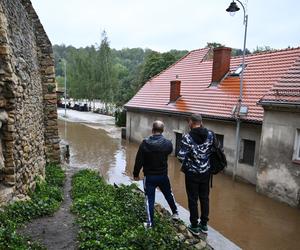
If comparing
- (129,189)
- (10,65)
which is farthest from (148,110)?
(10,65)

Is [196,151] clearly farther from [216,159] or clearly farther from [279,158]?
[279,158]

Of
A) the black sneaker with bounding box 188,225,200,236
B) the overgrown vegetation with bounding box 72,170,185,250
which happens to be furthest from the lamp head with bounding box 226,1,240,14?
the black sneaker with bounding box 188,225,200,236

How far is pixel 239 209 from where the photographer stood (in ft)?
33.8

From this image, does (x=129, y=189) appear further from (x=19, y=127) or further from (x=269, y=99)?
(x=269, y=99)

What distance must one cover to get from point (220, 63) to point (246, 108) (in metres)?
5.37

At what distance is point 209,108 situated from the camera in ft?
52.9

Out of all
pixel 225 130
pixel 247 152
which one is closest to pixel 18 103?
pixel 247 152

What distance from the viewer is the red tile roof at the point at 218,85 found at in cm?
1451

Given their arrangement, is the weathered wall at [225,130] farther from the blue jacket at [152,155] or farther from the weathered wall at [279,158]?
the blue jacket at [152,155]

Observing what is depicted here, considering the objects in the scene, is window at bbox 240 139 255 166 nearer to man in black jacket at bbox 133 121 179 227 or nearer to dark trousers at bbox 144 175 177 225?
dark trousers at bbox 144 175 177 225

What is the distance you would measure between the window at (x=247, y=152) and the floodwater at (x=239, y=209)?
0.99 metres

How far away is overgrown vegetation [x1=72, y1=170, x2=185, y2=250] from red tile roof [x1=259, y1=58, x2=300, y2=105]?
557 cm

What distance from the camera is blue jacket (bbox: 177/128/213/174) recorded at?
575cm

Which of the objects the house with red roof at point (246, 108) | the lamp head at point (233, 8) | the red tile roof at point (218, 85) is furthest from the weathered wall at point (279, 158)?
the lamp head at point (233, 8)
